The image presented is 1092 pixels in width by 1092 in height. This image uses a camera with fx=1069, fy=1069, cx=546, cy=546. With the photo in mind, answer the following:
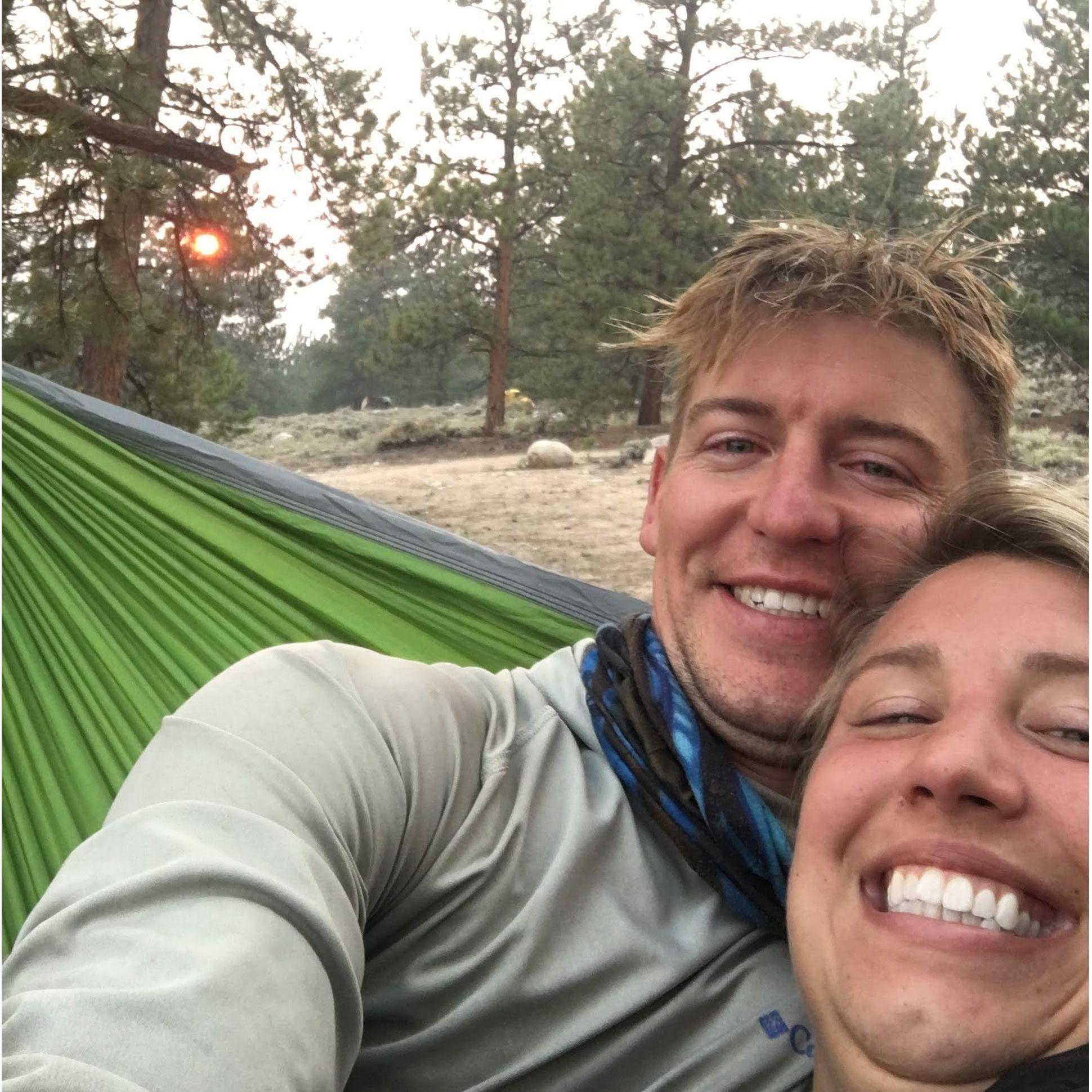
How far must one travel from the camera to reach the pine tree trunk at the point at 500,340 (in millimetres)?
4277

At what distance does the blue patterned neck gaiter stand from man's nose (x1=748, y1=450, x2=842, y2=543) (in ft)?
0.52

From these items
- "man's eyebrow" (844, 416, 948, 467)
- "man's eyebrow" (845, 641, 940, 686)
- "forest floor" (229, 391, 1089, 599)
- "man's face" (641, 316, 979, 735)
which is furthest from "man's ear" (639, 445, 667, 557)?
"forest floor" (229, 391, 1089, 599)

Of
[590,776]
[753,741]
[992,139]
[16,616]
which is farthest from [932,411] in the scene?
[992,139]

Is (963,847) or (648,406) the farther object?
(648,406)

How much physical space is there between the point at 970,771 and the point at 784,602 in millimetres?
321

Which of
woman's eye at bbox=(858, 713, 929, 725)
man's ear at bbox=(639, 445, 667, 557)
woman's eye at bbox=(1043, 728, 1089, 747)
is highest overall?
man's ear at bbox=(639, 445, 667, 557)

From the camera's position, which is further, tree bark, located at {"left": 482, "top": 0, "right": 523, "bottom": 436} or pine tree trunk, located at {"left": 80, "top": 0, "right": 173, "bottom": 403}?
tree bark, located at {"left": 482, "top": 0, "right": 523, "bottom": 436}

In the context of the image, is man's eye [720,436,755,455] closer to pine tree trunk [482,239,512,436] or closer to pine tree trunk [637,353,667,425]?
pine tree trunk [637,353,667,425]

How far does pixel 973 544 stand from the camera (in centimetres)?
77

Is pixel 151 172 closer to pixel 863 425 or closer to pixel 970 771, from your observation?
pixel 863 425

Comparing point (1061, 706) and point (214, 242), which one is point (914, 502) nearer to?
point (1061, 706)

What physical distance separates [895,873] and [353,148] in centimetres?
361

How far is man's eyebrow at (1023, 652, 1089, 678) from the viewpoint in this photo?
620 mm

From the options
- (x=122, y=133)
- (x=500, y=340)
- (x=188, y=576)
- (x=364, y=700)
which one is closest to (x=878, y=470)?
(x=364, y=700)
